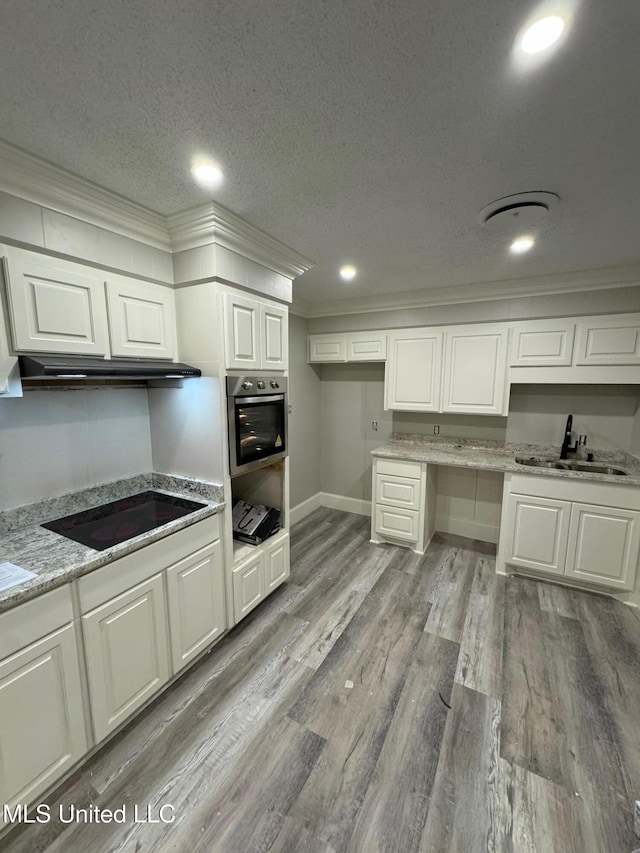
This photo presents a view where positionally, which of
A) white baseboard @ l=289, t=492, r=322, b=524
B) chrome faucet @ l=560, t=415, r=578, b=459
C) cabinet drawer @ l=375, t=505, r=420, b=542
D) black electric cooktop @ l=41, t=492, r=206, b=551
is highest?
chrome faucet @ l=560, t=415, r=578, b=459

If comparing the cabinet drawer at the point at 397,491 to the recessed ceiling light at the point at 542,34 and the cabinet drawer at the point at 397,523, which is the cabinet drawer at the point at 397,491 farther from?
the recessed ceiling light at the point at 542,34

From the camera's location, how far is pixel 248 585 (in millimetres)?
2254

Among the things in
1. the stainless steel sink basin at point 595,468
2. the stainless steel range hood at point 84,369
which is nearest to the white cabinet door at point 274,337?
the stainless steel range hood at point 84,369

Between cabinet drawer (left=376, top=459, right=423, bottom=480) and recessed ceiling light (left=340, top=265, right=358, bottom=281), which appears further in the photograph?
cabinet drawer (left=376, top=459, right=423, bottom=480)

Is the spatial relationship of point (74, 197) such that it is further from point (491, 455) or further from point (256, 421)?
point (491, 455)

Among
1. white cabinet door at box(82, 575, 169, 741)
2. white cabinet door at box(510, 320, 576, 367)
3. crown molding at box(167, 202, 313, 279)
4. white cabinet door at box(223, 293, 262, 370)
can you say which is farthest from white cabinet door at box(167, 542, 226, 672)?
white cabinet door at box(510, 320, 576, 367)

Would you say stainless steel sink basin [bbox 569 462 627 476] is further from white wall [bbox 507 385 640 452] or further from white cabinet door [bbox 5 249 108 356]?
white cabinet door [bbox 5 249 108 356]

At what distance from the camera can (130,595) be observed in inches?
60.9

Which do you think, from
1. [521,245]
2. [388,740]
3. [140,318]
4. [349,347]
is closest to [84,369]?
[140,318]

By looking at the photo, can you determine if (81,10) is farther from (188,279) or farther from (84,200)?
(188,279)

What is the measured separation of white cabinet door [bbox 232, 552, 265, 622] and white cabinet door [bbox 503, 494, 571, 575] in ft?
6.83

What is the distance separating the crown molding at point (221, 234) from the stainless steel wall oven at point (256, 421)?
743mm

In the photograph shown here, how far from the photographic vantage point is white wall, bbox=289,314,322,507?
371 cm

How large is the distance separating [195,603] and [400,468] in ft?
6.77
